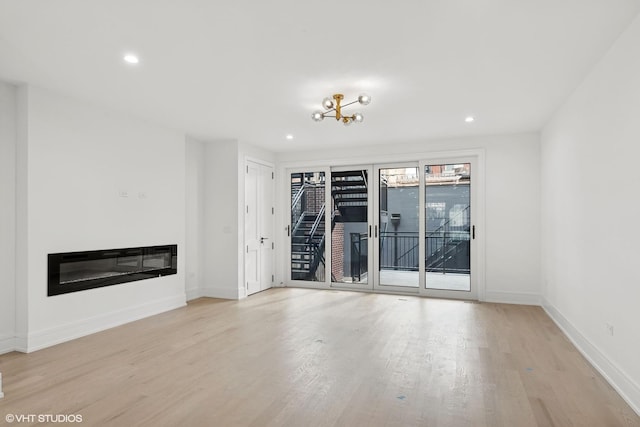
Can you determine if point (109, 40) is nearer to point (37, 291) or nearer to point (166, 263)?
point (37, 291)

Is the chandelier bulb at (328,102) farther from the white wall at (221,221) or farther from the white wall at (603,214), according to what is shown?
the white wall at (221,221)

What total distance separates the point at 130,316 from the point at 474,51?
4.86 metres

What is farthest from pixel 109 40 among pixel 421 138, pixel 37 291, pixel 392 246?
→ pixel 392 246

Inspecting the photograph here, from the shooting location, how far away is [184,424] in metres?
2.34

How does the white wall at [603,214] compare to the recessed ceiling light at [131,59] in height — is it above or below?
below

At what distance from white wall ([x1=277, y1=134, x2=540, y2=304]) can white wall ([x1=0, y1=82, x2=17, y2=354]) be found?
19.1 ft

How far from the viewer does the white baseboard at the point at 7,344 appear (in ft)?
11.9

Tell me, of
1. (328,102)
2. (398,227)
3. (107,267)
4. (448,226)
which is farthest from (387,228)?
(107,267)

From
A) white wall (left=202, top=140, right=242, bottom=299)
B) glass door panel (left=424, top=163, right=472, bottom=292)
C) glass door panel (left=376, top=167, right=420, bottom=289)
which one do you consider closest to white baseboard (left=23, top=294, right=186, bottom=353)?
white wall (left=202, top=140, right=242, bottom=299)

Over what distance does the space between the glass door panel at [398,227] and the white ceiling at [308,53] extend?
74.8 inches

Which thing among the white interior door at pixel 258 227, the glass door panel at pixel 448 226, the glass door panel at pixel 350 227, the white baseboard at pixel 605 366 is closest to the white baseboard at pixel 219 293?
the white interior door at pixel 258 227

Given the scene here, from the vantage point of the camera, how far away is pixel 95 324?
4324 millimetres

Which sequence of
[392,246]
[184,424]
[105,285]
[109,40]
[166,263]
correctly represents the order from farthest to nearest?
[392,246] → [166,263] → [105,285] → [109,40] → [184,424]

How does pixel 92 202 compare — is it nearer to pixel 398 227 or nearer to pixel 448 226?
pixel 398 227
